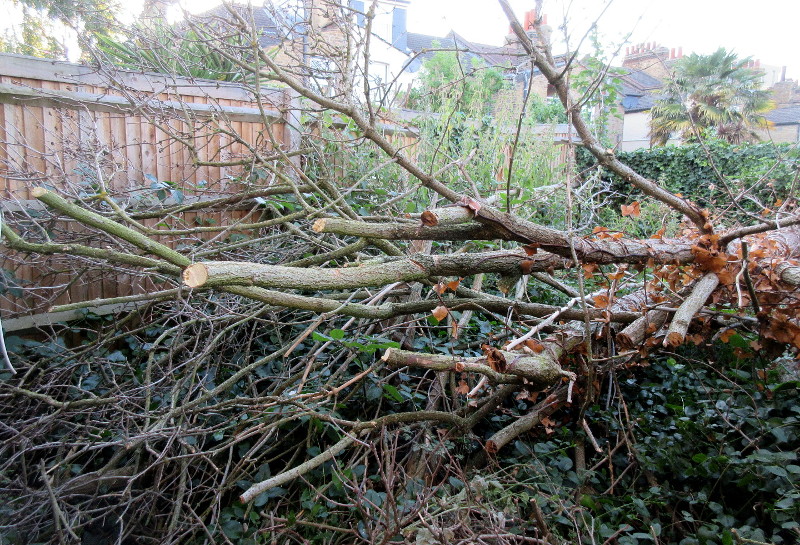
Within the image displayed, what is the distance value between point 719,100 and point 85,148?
18.8 metres

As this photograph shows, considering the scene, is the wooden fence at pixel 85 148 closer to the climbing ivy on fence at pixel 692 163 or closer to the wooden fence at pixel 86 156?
the wooden fence at pixel 86 156

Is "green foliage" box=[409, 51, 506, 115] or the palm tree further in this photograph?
the palm tree

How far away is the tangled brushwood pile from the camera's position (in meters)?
2.47

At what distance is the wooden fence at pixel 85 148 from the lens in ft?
12.9

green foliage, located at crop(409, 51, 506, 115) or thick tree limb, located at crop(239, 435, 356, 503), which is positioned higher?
green foliage, located at crop(409, 51, 506, 115)

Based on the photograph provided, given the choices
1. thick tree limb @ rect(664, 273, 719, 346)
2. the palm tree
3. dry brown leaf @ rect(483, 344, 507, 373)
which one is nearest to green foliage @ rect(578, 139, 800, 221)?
the palm tree

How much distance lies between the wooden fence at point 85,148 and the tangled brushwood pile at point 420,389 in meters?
0.06

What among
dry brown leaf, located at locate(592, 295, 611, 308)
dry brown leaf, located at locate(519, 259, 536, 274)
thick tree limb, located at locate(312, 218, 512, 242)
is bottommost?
dry brown leaf, located at locate(592, 295, 611, 308)

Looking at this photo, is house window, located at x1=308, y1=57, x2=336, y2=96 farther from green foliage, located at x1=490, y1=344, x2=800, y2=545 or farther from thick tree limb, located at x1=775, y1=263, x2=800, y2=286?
thick tree limb, located at x1=775, y1=263, x2=800, y2=286

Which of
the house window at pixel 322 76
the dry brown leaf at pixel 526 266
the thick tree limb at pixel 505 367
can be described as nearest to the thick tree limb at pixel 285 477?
the thick tree limb at pixel 505 367

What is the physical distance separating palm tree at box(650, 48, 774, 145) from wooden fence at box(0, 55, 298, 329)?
610 inches

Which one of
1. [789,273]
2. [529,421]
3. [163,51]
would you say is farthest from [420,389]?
[163,51]

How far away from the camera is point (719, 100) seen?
57.2 feet

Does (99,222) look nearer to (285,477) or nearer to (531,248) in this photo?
(285,477)
